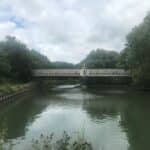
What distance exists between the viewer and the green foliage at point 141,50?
1705 inches

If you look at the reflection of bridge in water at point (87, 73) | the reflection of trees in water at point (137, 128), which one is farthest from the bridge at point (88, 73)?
the reflection of trees in water at point (137, 128)

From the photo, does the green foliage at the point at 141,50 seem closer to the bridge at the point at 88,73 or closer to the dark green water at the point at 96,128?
the bridge at the point at 88,73

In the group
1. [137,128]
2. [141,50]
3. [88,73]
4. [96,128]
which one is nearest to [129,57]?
[141,50]

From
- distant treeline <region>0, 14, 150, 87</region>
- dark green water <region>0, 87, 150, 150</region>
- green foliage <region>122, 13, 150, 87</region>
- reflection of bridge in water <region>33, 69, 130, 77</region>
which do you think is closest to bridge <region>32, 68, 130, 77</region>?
reflection of bridge in water <region>33, 69, 130, 77</region>

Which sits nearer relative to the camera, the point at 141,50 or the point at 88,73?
the point at 141,50

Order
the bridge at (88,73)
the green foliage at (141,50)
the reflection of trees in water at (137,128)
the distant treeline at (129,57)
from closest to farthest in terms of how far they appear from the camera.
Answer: the reflection of trees in water at (137,128) → the green foliage at (141,50) → the distant treeline at (129,57) → the bridge at (88,73)

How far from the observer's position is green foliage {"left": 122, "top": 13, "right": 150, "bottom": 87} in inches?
1705

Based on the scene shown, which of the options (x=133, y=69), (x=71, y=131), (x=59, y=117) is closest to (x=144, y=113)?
(x=59, y=117)

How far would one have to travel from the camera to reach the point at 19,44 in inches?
2386

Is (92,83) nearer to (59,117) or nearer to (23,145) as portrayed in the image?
(59,117)

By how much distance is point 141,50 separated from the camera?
44.1 m

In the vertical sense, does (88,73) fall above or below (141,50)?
below

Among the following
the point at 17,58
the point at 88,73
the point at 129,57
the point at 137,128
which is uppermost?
the point at 17,58

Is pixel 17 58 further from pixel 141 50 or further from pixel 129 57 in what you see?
pixel 141 50
